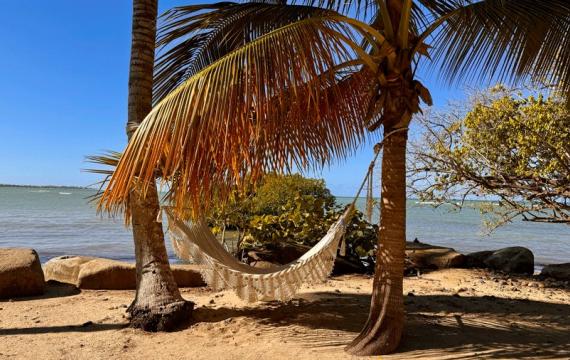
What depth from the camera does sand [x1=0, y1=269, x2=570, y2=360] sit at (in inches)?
108

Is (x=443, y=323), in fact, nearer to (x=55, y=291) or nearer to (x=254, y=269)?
(x=254, y=269)

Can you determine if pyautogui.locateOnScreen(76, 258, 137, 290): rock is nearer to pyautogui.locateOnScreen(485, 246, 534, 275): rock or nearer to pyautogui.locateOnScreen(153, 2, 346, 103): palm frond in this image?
pyautogui.locateOnScreen(153, 2, 346, 103): palm frond

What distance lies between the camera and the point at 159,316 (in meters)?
3.22

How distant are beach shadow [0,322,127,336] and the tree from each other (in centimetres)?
357

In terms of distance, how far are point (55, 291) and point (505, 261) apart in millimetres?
5695

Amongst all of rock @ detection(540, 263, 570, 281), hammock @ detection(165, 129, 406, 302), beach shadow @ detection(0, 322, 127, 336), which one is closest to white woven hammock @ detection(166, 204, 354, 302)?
hammock @ detection(165, 129, 406, 302)

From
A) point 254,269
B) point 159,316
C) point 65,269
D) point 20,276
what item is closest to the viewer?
point 159,316

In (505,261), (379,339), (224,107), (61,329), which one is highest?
(224,107)

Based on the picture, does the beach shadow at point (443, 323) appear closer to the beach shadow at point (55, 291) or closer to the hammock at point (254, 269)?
the hammock at point (254, 269)

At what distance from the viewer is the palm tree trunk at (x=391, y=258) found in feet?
8.87

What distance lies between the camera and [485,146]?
581 cm

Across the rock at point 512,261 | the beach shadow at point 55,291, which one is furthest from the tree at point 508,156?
the beach shadow at point 55,291

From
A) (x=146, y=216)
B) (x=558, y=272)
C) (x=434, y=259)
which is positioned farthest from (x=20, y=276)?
(x=558, y=272)

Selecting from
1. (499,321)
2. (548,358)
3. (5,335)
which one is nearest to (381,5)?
(548,358)
